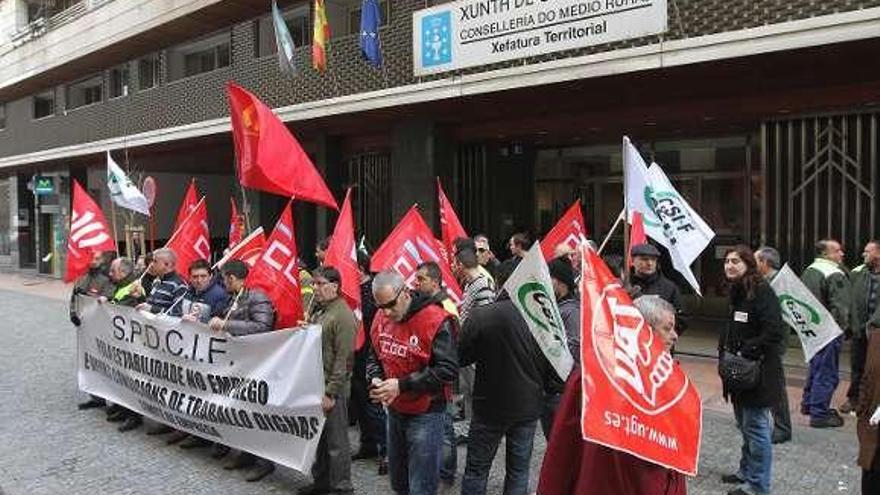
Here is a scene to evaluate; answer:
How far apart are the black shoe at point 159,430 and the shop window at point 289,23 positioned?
10784 millimetres

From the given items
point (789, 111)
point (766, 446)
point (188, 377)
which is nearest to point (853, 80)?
point (789, 111)

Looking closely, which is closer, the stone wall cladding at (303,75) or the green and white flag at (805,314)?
the green and white flag at (805,314)

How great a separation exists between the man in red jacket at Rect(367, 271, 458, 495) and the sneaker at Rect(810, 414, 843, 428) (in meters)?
4.27

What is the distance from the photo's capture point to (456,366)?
15.6 ft

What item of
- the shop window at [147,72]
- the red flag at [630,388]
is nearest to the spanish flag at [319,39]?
the shop window at [147,72]

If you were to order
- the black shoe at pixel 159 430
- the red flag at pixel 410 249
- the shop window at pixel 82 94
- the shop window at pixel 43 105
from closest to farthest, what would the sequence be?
the red flag at pixel 410 249, the black shoe at pixel 159 430, the shop window at pixel 82 94, the shop window at pixel 43 105

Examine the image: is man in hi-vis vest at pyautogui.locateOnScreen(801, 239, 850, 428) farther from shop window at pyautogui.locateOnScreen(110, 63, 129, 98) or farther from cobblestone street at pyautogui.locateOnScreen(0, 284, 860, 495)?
shop window at pyautogui.locateOnScreen(110, 63, 129, 98)

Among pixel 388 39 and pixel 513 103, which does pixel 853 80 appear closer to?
pixel 513 103

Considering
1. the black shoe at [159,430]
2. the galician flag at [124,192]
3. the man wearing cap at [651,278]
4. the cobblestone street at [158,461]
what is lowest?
the cobblestone street at [158,461]

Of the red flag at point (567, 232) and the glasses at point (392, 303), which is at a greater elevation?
the red flag at point (567, 232)

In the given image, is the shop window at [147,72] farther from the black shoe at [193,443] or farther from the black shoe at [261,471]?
the black shoe at [261,471]

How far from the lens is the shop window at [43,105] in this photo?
28797 mm

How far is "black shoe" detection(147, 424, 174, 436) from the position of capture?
7473mm

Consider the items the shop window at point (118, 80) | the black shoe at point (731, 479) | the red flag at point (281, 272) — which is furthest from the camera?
the shop window at point (118, 80)
